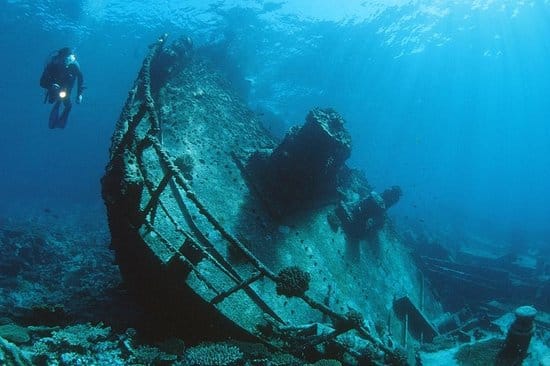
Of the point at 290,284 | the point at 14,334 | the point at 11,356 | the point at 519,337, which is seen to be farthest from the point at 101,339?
the point at 519,337

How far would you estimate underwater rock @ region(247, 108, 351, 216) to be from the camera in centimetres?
804

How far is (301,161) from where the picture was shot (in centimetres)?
815

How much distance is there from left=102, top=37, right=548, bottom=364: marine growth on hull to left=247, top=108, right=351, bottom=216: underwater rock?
1.1 inches

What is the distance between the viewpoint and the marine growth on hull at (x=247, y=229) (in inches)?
189

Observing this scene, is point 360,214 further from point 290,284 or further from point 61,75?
point 61,75

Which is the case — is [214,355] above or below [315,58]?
below

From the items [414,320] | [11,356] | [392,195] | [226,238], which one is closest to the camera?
[11,356]

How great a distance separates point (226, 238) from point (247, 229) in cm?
225

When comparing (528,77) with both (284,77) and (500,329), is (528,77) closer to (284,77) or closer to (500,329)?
(284,77)

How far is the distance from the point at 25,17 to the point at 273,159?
3346 centimetres

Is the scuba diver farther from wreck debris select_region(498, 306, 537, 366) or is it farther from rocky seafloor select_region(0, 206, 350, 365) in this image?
wreck debris select_region(498, 306, 537, 366)

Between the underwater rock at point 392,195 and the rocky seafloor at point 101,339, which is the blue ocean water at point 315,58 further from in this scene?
the rocky seafloor at point 101,339

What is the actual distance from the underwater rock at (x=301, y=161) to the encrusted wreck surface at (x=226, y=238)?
8 centimetres

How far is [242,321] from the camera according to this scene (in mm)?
5164
